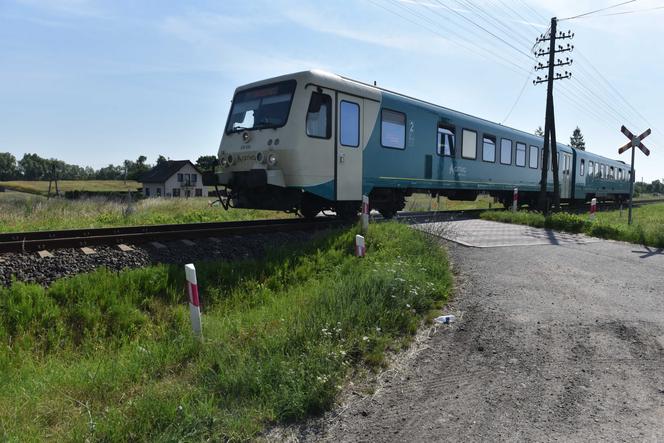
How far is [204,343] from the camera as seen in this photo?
4.03 m

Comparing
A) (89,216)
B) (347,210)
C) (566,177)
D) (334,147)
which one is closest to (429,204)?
(347,210)

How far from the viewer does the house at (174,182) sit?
68.4m

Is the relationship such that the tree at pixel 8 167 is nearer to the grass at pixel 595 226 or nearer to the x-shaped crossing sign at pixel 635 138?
the grass at pixel 595 226

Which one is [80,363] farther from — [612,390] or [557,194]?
[557,194]

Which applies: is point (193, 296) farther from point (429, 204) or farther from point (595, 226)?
point (429, 204)

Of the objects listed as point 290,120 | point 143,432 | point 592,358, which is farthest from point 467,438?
point 290,120

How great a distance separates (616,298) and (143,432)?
5.46 m

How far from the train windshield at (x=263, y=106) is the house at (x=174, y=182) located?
60275 mm

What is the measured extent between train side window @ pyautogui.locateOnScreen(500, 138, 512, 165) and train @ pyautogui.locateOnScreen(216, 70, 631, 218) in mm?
2730

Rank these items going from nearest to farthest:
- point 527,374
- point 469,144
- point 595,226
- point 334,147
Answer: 1. point 527,374
2. point 334,147
3. point 595,226
4. point 469,144

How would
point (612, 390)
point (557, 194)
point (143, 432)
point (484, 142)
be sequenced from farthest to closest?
1. point (557, 194)
2. point (484, 142)
3. point (612, 390)
4. point (143, 432)

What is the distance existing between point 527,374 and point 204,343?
278 cm

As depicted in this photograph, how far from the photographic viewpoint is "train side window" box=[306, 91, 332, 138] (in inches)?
343

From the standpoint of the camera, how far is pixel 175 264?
6.44 metres
